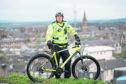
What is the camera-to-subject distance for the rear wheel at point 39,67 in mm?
4219

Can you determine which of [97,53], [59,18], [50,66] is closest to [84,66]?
[50,66]

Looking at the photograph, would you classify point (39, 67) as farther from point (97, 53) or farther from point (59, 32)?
point (97, 53)

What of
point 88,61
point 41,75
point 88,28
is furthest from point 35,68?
point 88,28

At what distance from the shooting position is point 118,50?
173 feet

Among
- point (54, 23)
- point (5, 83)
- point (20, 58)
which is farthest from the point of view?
point (20, 58)

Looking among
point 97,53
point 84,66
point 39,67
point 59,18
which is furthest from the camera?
point 97,53

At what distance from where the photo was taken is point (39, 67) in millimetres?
4312

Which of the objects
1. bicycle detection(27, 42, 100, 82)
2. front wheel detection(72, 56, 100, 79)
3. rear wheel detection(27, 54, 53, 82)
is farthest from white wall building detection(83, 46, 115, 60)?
rear wheel detection(27, 54, 53, 82)

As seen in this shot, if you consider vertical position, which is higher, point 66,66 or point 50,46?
point 50,46

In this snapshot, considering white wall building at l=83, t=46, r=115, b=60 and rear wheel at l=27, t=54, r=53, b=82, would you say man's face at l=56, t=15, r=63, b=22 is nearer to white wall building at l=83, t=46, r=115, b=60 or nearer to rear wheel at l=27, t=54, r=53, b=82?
rear wheel at l=27, t=54, r=53, b=82

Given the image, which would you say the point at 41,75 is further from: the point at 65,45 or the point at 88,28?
the point at 88,28

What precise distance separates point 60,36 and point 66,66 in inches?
26.5

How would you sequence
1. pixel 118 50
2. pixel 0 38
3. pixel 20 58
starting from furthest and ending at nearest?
1. pixel 0 38
2. pixel 118 50
3. pixel 20 58

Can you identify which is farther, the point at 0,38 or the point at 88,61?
the point at 0,38
